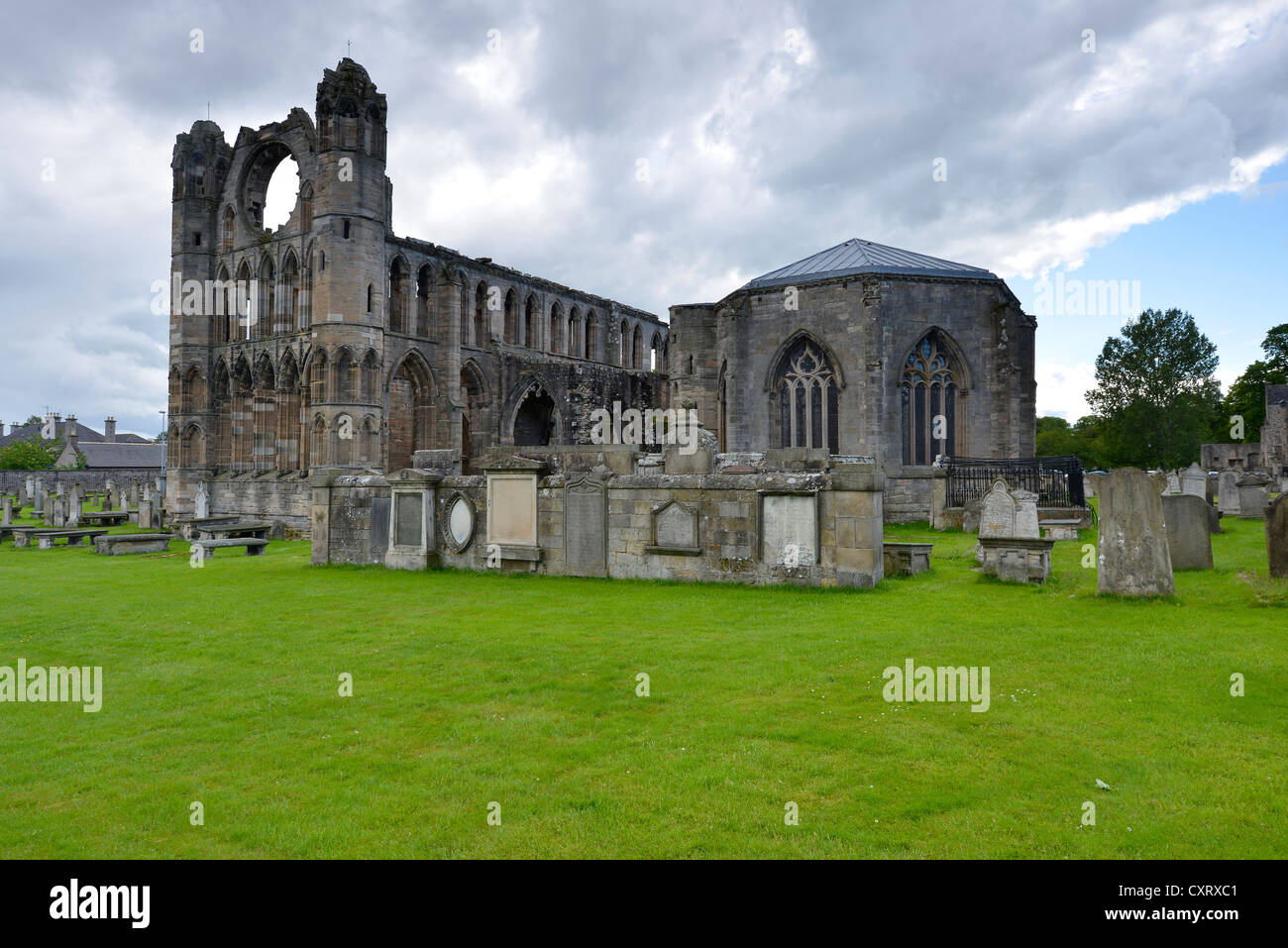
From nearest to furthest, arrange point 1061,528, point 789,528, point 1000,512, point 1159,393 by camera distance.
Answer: point 789,528 → point 1000,512 → point 1061,528 → point 1159,393

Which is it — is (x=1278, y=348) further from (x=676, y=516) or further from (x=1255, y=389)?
(x=676, y=516)

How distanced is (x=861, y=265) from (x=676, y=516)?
57.8 ft

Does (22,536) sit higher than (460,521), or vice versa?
(460,521)

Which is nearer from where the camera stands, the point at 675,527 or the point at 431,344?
the point at 675,527

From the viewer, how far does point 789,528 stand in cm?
1101

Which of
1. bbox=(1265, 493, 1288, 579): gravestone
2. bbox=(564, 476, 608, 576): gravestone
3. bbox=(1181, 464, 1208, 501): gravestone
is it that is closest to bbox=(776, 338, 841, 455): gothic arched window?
bbox=(1181, 464, 1208, 501): gravestone

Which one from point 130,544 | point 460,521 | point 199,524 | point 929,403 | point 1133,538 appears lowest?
point 130,544

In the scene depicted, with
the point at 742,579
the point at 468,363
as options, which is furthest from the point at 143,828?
the point at 468,363

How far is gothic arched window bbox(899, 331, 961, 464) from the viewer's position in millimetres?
24656

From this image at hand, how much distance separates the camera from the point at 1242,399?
6100 centimetres

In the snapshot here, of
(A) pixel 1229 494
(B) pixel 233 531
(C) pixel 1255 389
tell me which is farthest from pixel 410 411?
(C) pixel 1255 389

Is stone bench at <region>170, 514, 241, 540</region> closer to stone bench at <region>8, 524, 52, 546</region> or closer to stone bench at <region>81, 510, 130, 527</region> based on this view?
stone bench at <region>8, 524, 52, 546</region>
